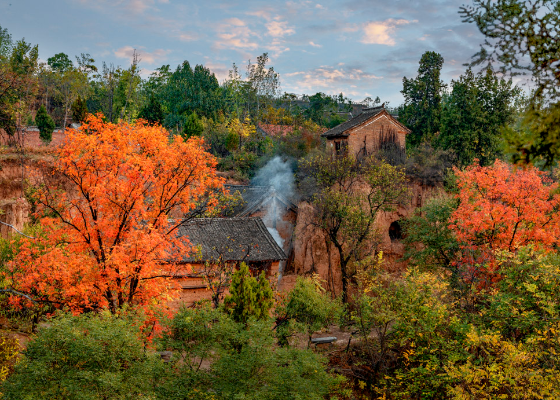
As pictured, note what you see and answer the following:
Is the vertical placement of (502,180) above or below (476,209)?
above

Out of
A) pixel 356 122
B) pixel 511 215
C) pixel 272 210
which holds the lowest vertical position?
pixel 272 210

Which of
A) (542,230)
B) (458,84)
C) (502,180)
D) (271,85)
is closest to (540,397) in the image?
(542,230)

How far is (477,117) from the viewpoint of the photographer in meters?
32.4

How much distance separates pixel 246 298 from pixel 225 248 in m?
6.40

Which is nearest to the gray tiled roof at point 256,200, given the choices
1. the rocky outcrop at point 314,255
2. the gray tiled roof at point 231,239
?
the rocky outcrop at point 314,255

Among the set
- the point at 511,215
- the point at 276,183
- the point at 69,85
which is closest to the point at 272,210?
the point at 276,183

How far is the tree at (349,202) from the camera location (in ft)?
82.1

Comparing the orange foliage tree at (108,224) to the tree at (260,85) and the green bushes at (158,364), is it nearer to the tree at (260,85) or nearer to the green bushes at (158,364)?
the green bushes at (158,364)

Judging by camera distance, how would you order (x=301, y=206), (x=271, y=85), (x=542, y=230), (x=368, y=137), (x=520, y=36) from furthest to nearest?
(x=271, y=85), (x=368, y=137), (x=301, y=206), (x=542, y=230), (x=520, y=36)

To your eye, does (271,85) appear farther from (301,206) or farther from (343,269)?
(343,269)

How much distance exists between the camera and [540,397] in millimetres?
8469

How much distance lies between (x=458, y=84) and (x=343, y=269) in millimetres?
18563

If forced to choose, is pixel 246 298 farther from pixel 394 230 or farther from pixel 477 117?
pixel 477 117

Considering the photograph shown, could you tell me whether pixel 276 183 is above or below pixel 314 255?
above
